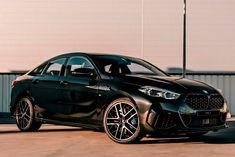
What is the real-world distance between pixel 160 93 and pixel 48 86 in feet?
7.75

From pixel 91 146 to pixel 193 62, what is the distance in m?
11.5

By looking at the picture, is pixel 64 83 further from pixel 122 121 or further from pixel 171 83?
pixel 171 83

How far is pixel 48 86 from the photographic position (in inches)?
397

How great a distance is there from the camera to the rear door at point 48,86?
995 cm

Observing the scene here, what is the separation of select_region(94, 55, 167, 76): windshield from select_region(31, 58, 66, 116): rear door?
2.58 ft

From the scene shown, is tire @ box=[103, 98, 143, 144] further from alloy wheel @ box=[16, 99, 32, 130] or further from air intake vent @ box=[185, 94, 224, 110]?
alloy wheel @ box=[16, 99, 32, 130]

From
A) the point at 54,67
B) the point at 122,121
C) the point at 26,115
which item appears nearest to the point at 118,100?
the point at 122,121

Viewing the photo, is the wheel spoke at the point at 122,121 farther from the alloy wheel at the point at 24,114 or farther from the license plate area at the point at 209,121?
the alloy wheel at the point at 24,114

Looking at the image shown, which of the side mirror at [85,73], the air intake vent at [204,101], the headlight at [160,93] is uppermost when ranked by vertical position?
the side mirror at [85,73]

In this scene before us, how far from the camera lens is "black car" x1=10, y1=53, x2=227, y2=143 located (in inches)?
334

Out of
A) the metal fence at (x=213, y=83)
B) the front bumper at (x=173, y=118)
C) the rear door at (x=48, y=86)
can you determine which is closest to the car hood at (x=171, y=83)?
the front bumper at (x=173, y=118)

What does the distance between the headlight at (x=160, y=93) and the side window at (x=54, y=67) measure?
2089mm

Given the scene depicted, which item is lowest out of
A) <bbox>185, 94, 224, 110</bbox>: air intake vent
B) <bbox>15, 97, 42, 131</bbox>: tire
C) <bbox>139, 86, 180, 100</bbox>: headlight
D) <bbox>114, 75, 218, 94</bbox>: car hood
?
<bbox>15, 97, 42, 131</bbox>: tire

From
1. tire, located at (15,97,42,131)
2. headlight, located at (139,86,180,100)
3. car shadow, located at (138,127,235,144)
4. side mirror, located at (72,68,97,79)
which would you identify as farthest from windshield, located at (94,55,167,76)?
tire, located at (15,97,42,131)
